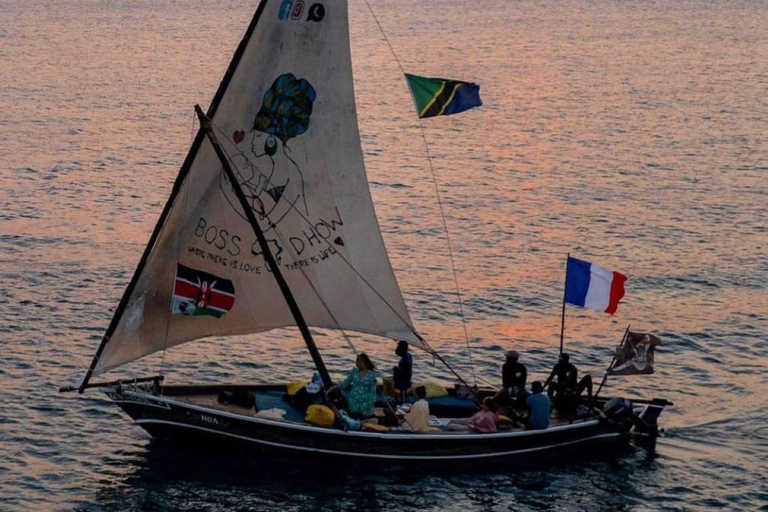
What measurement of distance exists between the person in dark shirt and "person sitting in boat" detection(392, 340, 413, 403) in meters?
3.54

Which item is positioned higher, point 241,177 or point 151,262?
point 241,177

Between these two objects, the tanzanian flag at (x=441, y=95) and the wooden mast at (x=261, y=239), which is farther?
the tanzanian flag at (x=441, y=95)

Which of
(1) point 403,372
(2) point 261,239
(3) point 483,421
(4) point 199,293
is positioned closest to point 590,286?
(3) point 483,421

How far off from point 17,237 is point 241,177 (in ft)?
129

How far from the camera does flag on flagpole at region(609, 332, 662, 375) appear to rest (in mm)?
49531

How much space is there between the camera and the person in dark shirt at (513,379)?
5003 centimetres

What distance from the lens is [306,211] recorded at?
48.0 metres

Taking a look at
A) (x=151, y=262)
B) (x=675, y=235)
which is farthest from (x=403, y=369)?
(x=675, y=235)

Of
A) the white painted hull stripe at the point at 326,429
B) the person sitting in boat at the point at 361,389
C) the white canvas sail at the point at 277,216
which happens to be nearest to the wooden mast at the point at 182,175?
the white canvas sail at the point at 277,216

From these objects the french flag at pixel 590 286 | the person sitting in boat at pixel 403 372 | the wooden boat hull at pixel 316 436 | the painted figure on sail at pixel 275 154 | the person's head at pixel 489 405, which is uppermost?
the painted figure on sail at pixel 275 154

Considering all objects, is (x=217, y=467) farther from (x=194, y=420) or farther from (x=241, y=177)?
(x=241, y=177)

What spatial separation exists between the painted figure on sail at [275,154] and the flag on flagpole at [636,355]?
1281cm

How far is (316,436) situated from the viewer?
Result: 4734 cm

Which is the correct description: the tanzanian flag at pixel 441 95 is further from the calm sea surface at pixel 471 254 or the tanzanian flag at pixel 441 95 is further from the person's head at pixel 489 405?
the calm sea surface at pixel 471 254
